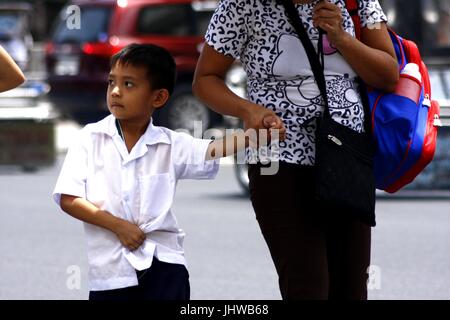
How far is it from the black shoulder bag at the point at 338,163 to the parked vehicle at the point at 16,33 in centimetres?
1916

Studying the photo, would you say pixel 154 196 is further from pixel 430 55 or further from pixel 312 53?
pixel 430 55

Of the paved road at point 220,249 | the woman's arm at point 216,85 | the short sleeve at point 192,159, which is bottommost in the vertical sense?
the paved road at point 220,249

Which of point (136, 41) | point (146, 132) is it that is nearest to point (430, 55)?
point (136, 41)

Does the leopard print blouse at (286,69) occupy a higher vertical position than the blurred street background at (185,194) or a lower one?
higher

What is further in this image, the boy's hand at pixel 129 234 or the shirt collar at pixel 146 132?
the shirt collar at pixel 146 132

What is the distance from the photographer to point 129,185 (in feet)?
12.4

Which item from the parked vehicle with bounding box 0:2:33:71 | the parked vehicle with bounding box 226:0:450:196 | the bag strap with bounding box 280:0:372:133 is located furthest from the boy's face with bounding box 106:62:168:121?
the parked vehicle with bounding box 0:2:33:71

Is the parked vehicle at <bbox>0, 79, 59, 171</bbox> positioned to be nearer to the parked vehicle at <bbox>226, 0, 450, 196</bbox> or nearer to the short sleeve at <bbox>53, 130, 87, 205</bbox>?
the parked vehicle at <bbox>226, 0, 450, 196</bbox>

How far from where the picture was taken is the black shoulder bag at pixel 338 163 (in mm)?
3605

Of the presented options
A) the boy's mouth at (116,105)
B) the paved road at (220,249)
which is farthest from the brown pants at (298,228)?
the paved road at (220,249)

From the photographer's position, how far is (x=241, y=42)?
376 cm

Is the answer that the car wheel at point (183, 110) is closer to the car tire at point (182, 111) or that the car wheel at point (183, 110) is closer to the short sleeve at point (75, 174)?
the car tire at point (182, 111)

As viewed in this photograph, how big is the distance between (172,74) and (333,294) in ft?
2.76
